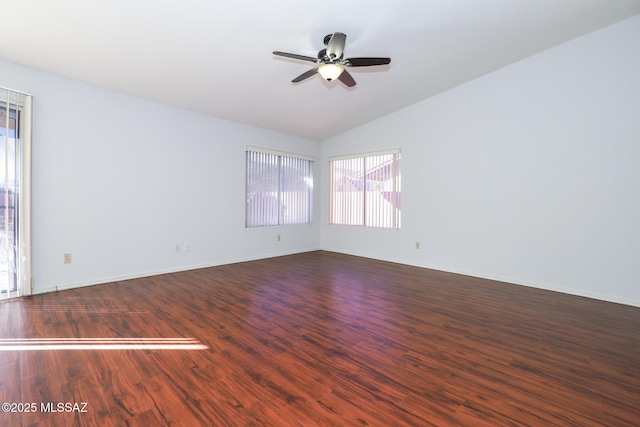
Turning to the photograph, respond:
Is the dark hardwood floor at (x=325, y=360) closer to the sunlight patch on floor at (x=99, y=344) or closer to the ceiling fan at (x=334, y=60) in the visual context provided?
the sunlight patch on floor at (x=99, y=344)

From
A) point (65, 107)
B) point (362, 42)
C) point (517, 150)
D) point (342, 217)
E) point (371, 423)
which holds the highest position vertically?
point (362, 42)

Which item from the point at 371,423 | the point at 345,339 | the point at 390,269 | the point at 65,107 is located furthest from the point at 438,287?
the point at 65,107

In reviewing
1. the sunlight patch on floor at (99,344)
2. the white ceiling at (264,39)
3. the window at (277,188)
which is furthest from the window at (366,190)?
the sunlight patch on floor at (99,344)

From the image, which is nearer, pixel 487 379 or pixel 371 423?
pixel 371 423

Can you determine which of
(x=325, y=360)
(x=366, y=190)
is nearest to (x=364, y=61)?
(x=325, y=360)

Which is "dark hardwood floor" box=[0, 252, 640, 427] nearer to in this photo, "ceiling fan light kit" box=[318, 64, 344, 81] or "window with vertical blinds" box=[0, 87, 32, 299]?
"window with vertical blinds" box=[0, 87, 32, 299]

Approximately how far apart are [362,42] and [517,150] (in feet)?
8.74

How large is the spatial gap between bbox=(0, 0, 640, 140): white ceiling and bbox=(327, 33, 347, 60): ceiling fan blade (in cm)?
30

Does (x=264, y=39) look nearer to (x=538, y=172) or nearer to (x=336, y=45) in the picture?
(x=336, y=45)

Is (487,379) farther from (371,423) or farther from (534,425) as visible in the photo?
(371,423)

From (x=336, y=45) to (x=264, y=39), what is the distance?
0.85 metres

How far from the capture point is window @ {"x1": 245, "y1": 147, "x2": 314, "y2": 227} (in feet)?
17.9

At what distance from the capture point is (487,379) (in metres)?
1.83

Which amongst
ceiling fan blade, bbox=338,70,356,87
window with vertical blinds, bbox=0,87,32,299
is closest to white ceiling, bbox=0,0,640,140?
ceiling fan blade, bbox=338,70,356,87
